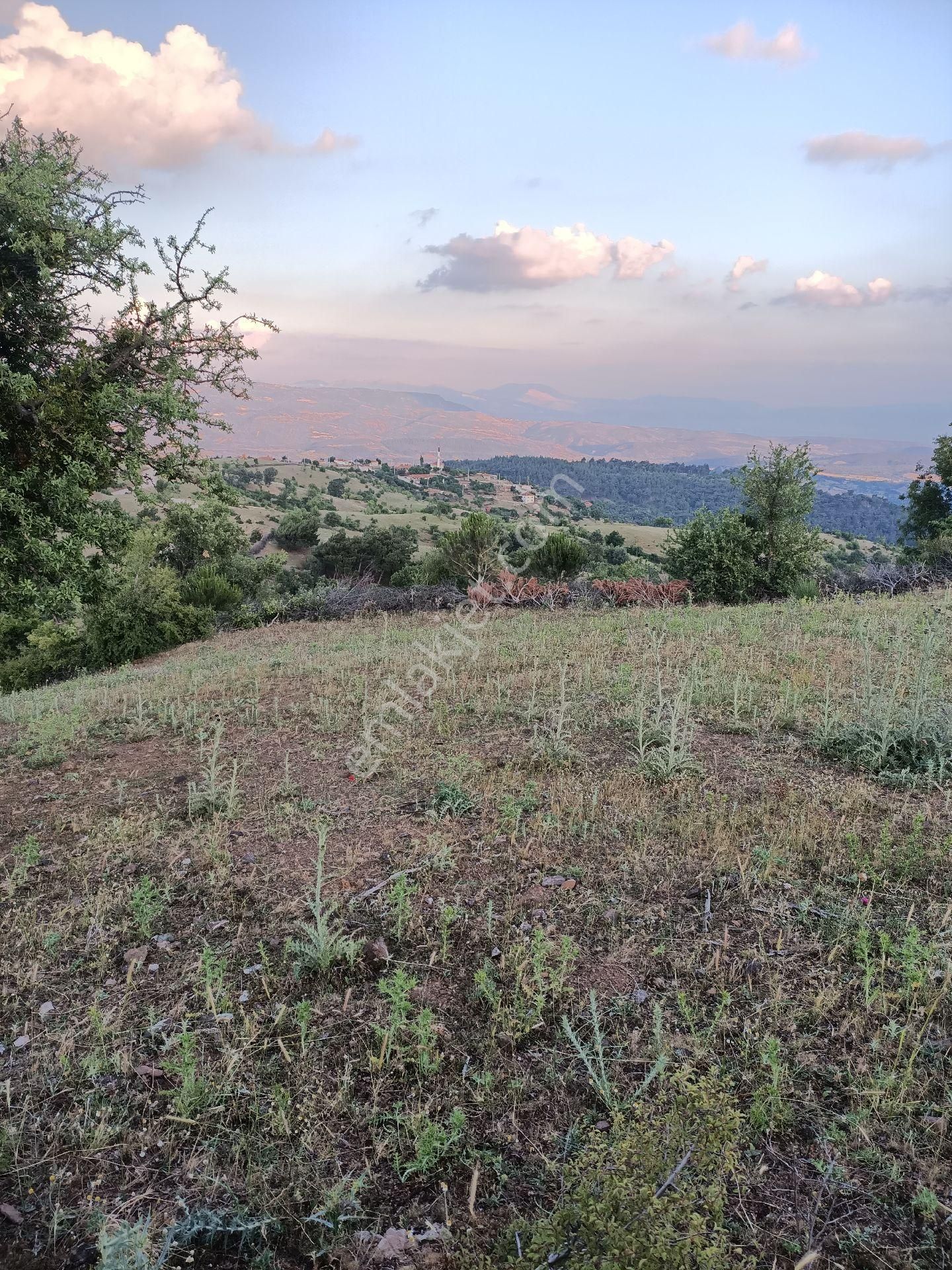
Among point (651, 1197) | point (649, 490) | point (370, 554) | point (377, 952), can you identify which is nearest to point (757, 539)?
point (370, 554)

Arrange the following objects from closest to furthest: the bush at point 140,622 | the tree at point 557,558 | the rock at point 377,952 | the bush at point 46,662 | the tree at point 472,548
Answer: the rock at point 377,952 → the bush at point 140,622 → the bush at point 46,662 → the tree at point 472,548 → the tree at point 557,558

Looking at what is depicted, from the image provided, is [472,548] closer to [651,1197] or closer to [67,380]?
[67,380]

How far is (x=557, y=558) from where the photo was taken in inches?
857

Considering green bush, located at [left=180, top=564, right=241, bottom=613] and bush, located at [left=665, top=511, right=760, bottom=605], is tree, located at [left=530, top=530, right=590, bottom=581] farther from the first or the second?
green bush, located at [left=180, top=564, right=241, bottom=613]

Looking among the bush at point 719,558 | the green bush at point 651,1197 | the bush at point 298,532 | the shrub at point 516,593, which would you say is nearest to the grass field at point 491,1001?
the green bush at point 651,1197

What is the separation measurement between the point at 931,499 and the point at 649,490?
4105cm

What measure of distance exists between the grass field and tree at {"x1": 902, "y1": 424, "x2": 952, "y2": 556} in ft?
109

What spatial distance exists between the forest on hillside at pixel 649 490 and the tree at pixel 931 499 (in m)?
16.9

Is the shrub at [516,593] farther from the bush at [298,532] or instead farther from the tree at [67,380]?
the bush at [298,532]

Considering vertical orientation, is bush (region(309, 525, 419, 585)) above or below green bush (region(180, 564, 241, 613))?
above

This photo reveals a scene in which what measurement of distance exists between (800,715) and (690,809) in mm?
2353

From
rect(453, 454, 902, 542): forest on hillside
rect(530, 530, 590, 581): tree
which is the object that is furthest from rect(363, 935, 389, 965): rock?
rect(453, 454, 902, 542): forest on hillside

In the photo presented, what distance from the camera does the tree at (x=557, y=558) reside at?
21688mm

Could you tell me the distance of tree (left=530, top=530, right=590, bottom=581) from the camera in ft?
71.2
